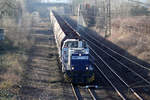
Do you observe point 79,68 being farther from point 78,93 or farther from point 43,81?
point 43,81

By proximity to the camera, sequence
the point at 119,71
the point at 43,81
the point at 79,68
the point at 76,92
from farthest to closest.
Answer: the point at 119,71
the point at 43,81
the point at 79,68
the point at 76,92

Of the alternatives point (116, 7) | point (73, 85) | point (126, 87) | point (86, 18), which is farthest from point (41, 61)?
point (86, 18)

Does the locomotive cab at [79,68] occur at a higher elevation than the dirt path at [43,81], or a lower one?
higher

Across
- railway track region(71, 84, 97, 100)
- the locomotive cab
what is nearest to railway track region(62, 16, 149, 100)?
railway track region(71, 84, 97, 100)

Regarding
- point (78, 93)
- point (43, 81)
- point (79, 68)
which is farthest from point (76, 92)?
point (43, 81)

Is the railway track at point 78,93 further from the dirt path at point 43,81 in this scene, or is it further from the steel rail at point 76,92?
the dirt path at point 43,81

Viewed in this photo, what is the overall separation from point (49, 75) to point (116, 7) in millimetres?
33069

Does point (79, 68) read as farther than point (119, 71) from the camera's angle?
No

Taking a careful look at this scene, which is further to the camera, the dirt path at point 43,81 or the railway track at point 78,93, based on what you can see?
the dirt path at point 43,81

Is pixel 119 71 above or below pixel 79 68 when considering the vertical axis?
below

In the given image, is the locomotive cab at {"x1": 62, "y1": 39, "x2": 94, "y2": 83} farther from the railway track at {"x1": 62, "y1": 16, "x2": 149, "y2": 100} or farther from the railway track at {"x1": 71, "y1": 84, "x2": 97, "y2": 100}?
the railway track at {"x1": 62, "y1": 16, "x2": 149, "y2": 100}

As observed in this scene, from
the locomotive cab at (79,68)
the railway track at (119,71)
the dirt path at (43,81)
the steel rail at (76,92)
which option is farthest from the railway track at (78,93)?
the railway track at (119,71)

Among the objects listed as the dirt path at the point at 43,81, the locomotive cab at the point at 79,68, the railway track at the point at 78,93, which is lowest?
the railway track at the point at 78,93

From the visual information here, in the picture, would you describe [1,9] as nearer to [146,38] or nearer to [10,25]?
[10,25]
